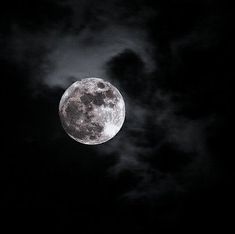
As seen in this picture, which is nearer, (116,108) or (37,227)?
(116,108)

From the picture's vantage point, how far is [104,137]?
15195mm

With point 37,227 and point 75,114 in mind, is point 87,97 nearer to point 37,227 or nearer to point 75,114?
point 75,114

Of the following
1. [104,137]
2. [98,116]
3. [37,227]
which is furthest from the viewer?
[37,227]

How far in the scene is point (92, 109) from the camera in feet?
46.7

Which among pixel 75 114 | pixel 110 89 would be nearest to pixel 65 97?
pixel 75 114

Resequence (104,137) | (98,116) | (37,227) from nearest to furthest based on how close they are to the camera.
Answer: (98,116) < (104,137) < (37,227)

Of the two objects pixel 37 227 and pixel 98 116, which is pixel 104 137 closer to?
pixel 98 116

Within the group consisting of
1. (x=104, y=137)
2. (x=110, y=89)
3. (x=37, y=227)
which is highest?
(x=37, y=227)

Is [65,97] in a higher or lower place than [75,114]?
higher

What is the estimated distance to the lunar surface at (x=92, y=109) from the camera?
14312mm

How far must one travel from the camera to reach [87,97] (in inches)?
567

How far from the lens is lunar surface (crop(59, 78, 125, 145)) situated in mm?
14312

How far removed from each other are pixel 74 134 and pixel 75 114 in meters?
1.23

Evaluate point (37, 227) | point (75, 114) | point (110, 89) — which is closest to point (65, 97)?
point (75, 114)
